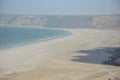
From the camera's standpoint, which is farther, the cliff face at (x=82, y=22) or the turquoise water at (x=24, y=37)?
the cliff face at (x=82, y=22)

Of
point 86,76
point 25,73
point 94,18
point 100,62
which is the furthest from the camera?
point 94,18

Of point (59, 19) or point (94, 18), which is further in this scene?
point (59, 19)

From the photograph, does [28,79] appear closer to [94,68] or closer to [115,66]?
[94,68]

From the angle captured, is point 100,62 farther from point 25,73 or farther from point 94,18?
point 94,18

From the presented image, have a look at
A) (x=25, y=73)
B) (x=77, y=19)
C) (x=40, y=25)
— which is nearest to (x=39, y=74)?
(x=25, y=73)

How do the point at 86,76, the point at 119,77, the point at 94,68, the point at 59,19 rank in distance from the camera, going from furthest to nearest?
1. the point at 59,19
2. the point at 94,68
3. the point at 86,76
4. the point at 119,77

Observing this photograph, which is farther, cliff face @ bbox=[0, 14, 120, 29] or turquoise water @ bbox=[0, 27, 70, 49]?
cliff face @ bbox=[0, 14, 120, 29]

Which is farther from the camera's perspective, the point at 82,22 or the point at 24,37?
the point at 82,22

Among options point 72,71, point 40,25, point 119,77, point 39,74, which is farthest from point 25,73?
point 40,25

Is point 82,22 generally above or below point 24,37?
above
